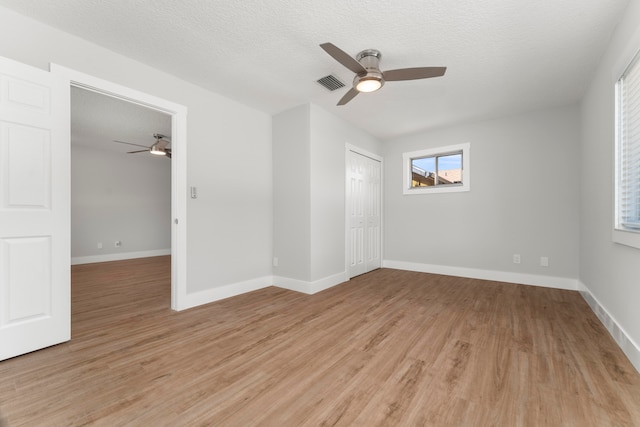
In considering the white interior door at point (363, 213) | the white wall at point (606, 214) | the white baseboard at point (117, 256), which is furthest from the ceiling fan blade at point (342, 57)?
the white baseboard at point (117, 256)

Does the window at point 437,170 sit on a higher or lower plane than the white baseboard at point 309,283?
higher

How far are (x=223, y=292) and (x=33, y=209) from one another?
1900 millimetres

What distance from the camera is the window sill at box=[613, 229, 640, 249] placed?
1790 mm

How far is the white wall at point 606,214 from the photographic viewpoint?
1.87 metres

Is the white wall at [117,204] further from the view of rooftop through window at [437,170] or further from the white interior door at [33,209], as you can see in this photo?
the view of rooftop through window at [437,170]

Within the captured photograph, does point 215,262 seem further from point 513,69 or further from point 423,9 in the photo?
point 513,69

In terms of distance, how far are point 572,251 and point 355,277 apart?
2981mm

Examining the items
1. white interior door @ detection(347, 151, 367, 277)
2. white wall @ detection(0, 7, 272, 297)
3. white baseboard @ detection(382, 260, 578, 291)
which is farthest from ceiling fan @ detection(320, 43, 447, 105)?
white baseboard @ detection(382, 260, 578, 291)

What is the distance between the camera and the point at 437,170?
4.76m

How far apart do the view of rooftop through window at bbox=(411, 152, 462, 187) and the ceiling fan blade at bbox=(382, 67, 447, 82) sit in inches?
102

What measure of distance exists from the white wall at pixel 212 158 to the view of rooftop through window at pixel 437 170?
276 centimetres

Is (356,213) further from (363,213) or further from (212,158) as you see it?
(212,158)

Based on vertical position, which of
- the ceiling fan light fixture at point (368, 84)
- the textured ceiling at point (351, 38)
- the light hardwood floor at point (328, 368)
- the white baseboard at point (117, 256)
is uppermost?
the textured ceiling at point (351, 38)

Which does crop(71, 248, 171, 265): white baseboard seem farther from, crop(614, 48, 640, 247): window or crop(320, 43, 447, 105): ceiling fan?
crop(614, 48, 640, 247): window
